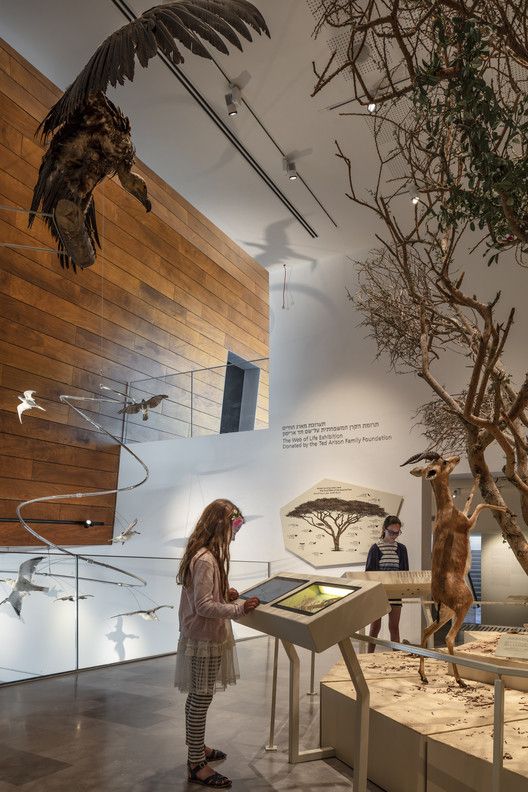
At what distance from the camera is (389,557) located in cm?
693

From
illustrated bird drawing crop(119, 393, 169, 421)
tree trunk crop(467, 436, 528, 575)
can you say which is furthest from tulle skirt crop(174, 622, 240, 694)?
illustrated bird drawing crop(119, 393, 169, 421)

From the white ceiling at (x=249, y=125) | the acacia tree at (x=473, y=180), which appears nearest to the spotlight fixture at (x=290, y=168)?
the white ceiling at (x=249, y=125)

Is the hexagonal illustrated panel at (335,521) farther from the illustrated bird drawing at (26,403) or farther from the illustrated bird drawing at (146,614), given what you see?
the illustrated bird drawing at (26,403)

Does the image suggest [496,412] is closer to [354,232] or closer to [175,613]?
[175,613]

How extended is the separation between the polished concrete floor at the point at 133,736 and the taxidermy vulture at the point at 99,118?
8.21 ft

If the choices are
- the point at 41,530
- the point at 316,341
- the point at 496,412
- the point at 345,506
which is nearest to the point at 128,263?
the point at 316,341

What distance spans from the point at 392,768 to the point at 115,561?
4.31 m

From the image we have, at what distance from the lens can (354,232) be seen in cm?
956

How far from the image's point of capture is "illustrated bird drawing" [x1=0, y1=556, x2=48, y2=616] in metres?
5.44

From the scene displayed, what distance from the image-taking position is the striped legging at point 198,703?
3148mm

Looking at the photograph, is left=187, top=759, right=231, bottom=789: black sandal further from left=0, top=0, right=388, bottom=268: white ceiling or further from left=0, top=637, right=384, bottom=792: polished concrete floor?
left=0, top=0, right=388, bottom=268: white ceiling

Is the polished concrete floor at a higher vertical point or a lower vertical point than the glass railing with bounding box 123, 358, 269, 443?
lower

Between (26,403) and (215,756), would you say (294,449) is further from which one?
(215,756)

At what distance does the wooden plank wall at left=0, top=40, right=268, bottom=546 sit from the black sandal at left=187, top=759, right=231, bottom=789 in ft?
15.2
